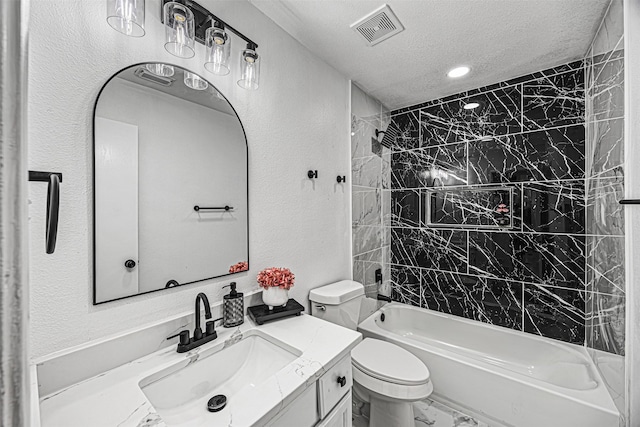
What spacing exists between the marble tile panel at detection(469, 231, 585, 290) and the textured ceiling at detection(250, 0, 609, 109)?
1.30 meters

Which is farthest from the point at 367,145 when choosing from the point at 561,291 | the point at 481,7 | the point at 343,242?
the point at 561,291

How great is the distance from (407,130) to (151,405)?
2.81m

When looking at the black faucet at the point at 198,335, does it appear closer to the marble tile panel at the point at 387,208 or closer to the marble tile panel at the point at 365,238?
the marble tile panel at the point at 365,238

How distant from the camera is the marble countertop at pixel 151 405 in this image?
753 mm

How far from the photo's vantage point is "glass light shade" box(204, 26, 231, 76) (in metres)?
1.20

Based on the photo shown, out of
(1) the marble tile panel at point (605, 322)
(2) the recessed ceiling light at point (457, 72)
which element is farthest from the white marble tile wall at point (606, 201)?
(2) the recessed ceiling light at point (457, 72)

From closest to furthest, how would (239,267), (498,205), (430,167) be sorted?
(239,267) < (498,205) < (430,167)

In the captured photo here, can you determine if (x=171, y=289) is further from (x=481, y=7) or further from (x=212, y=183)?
(x=481, y=7)

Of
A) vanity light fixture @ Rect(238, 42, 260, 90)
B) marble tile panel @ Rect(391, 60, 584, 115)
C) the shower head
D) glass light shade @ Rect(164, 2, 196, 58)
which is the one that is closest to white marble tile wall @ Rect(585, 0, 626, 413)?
marble tile panel @ Rect(391, 60, 584, 115)

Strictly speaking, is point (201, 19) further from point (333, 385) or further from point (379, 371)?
point (379, 371)

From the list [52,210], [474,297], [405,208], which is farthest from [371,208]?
[52,210]

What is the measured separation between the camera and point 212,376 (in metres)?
1.09

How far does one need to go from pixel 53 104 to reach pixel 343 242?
175 centimetres

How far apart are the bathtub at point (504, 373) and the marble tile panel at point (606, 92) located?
1.49 metres
